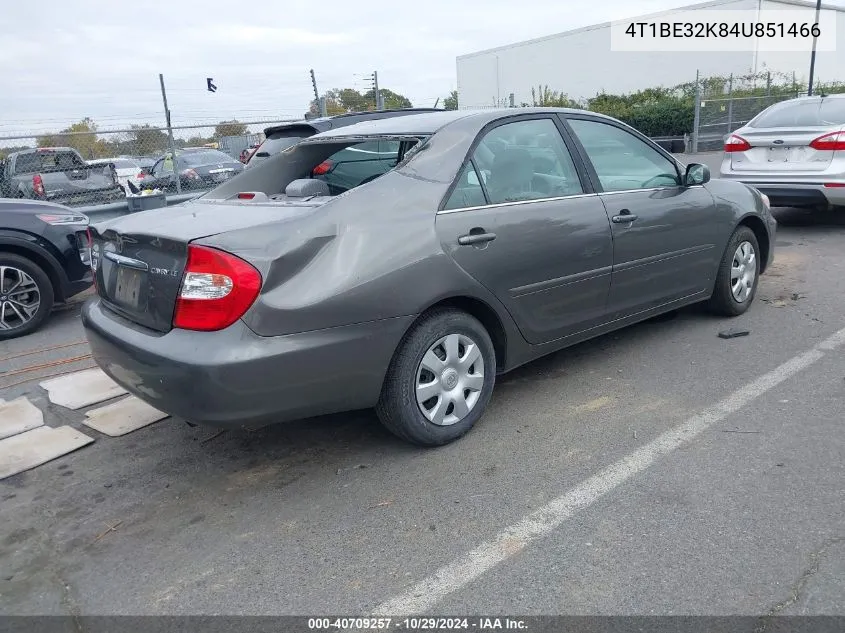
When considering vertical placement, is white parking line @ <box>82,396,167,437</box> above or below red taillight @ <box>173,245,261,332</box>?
below

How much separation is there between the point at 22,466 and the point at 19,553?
881 millimetres

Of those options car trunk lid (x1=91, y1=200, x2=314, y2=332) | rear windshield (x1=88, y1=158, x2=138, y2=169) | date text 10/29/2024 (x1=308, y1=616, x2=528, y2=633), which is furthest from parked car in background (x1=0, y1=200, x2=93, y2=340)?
date text 10/29/2024 (x1=308, y1=616, x2=528, y2=633)

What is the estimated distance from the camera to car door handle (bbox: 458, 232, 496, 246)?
11.7 ft

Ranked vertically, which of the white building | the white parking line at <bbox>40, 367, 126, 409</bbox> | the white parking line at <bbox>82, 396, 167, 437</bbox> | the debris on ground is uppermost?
the white building

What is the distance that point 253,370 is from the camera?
2961 mm

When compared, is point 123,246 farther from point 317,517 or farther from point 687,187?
point 687,187

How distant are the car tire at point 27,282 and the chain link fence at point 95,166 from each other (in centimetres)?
318

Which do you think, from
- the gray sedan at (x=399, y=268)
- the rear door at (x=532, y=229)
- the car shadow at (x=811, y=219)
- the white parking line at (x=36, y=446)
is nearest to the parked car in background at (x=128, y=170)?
the white parking line at (x=36, y=446)

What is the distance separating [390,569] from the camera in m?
2.72

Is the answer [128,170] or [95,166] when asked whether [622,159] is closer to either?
[95,166]

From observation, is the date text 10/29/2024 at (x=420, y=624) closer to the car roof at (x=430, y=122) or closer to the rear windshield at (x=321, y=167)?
the rear windshield at (x=321, y=167)

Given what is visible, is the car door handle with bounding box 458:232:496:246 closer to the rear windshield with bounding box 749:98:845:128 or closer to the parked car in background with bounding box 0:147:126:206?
the rear windshield with bounding box 749:98:845:128

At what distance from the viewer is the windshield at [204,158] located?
551 inches

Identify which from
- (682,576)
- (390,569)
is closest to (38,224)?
(390,569)
